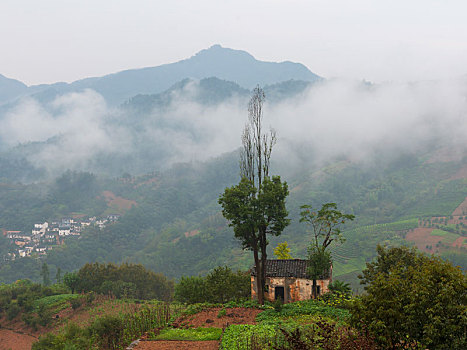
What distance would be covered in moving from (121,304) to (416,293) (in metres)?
29.9

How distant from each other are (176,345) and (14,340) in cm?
2398

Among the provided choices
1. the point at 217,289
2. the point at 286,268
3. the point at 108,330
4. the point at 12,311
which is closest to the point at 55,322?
the point at 12,311

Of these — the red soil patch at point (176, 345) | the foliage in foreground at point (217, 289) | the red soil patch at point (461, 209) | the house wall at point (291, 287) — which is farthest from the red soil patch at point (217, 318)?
the red soil patch at point (461, 209)

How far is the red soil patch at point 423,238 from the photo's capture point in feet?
327

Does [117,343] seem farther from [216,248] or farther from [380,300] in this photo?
[216,248]

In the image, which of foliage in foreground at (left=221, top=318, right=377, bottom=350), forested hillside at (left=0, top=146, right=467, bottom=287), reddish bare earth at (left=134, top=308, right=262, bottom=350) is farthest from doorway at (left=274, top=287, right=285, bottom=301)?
forested hillside at (left=0, top=146, right=467, bottom=287)

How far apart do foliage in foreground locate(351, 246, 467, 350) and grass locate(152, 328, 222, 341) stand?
7.57 m

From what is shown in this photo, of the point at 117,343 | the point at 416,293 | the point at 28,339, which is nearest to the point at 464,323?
the point at 416,293

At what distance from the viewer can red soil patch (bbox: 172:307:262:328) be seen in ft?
61.9

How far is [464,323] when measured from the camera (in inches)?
377

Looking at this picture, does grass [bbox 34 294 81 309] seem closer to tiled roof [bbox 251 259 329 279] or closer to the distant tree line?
the distant tree line

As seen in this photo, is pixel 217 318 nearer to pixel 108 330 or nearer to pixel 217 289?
pixel 108 330

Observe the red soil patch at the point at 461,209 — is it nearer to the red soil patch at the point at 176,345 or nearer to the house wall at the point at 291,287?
A: the house wall at the point at 291,287

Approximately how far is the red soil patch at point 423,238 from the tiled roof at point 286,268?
81949mm
